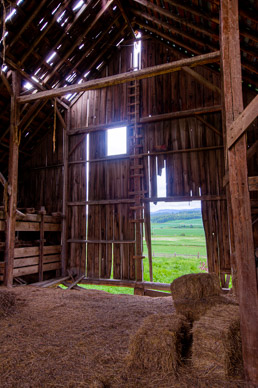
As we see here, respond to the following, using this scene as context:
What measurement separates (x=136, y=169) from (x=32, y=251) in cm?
431

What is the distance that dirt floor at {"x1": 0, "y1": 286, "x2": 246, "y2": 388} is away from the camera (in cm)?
255

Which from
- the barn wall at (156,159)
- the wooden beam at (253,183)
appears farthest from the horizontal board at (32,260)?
the wooden beam at (253,183)

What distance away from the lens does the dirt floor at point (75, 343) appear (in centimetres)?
255

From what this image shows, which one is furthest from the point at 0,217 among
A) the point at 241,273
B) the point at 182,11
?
the point at 182,11

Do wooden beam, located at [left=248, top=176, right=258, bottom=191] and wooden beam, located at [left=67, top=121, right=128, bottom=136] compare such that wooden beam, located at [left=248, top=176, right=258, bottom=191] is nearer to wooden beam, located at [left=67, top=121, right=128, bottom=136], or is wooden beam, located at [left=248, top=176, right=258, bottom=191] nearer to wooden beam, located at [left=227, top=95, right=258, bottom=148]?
wooden beam, located at [left=227, top=95, right=258, bottom=148]

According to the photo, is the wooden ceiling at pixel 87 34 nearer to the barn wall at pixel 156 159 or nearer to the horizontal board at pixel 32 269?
the barn wall at pixel 156 159

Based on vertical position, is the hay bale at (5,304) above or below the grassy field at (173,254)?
above

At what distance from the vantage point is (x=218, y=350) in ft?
8.39

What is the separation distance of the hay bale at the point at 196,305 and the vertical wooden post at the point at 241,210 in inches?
39.3

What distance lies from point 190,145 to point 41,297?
6.04 metres

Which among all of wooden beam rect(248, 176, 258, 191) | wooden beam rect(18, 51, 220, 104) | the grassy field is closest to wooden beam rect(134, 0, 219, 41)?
wooden beam rect(18, 51, 220, 104)

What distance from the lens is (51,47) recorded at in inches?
292

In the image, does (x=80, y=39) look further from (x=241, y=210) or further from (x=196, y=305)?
(x=196, y=305)

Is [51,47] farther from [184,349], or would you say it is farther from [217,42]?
[184,349]
